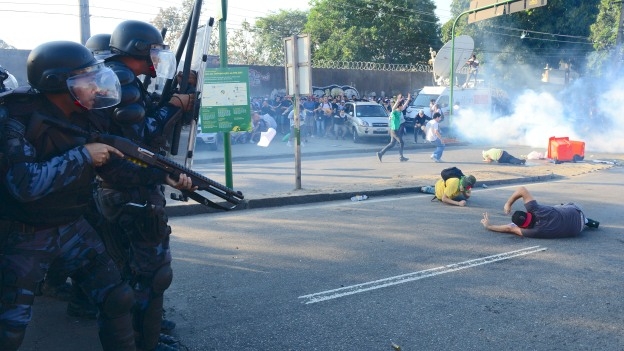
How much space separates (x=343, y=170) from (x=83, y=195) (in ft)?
38.1

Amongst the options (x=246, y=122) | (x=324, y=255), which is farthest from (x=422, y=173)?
(x=324, y=255)

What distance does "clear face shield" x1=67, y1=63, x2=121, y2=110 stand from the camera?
2801 mm

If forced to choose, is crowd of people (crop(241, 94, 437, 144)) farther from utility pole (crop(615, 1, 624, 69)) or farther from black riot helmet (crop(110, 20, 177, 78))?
black riot helmet (crop(110, 20, 177, 78))

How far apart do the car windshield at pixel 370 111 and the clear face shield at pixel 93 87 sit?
19924mm

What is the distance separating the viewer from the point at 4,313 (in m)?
2.64

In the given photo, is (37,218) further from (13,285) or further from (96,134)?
(96,134)

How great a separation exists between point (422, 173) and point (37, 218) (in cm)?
1185

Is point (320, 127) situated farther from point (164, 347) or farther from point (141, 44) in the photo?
point (164, 347)

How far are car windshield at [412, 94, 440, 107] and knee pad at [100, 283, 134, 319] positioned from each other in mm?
22788

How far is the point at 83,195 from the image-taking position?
2.88 metres

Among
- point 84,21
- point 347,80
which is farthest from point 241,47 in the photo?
point 84,21

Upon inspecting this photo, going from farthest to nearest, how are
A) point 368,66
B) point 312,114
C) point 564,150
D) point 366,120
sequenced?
point 368,66 < point 312,114 < point 366,120 < point 564,150

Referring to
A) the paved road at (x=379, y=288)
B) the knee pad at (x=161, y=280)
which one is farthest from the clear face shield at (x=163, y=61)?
the paved road at (x=379, y=288)

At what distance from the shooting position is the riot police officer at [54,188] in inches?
103
